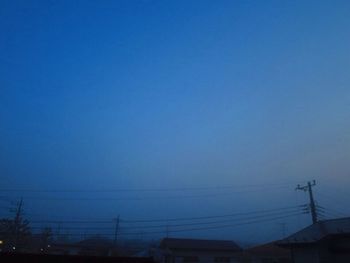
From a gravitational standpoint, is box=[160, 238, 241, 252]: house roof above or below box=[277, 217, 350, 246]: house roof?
above

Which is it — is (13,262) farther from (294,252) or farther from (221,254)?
(221,254)

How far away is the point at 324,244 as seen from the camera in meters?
26.0

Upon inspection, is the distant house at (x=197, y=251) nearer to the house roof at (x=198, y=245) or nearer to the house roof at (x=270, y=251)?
the house roof at (x=198, y=245)

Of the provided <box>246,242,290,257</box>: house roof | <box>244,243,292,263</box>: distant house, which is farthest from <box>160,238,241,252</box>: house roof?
<box>246,242,290,257</box>: house roof

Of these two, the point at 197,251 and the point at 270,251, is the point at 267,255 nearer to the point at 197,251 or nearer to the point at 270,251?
the point at 270,251

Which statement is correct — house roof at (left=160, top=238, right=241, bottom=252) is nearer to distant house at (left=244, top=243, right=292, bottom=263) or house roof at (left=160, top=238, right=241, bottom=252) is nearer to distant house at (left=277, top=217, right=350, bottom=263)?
distant house at (left=244, top=243, right=292, bottom=263)

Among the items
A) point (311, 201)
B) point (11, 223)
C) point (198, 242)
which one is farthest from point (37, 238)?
point (311, 201)

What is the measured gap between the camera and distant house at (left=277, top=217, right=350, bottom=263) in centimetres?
2530

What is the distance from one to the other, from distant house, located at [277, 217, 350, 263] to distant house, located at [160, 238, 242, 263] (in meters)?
21.4

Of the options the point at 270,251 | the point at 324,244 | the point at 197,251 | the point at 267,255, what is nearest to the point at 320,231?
the point at 324,244

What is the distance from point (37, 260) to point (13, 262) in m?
0.99

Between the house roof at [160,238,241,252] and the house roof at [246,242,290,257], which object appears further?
the house roof at [246,242,290,257]

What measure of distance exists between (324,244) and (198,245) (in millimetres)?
27016

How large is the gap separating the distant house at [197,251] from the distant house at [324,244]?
70.2ft
